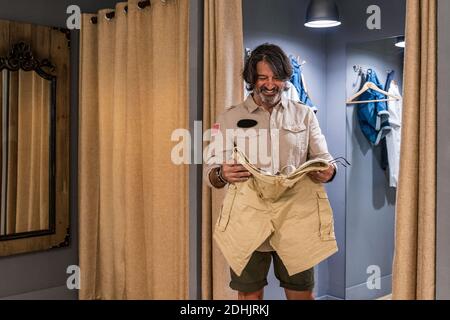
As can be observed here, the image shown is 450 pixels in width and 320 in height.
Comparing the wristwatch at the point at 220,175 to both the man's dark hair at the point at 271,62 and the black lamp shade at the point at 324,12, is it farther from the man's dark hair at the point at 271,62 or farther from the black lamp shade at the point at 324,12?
the black lamp shade at the point at 324,12

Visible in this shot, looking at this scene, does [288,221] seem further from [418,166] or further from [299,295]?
[418,166]

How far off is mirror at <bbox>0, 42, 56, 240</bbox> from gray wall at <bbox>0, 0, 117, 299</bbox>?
0.61 ft

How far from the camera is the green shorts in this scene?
2086mm

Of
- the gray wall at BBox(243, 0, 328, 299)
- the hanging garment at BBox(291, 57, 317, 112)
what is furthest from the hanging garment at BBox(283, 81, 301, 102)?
the gray wall at BBox(243, 0, 328, 299)

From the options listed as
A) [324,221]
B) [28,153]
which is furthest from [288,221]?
[28,153]

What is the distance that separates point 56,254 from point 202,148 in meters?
1.74

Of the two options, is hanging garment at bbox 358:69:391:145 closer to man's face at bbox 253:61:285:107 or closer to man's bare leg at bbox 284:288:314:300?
man's face at bbox 253:61:285:107

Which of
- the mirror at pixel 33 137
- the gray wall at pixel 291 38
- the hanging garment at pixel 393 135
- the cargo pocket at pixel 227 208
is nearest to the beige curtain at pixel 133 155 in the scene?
the mirror at pixel 33 137

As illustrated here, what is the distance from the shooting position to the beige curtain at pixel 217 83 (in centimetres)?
254

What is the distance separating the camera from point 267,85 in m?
2.12

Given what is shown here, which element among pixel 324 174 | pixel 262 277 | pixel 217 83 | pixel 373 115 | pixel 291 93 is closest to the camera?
pixel 324 174

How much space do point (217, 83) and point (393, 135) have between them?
1.44 m

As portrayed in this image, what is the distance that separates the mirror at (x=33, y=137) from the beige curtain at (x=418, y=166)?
2592mm
